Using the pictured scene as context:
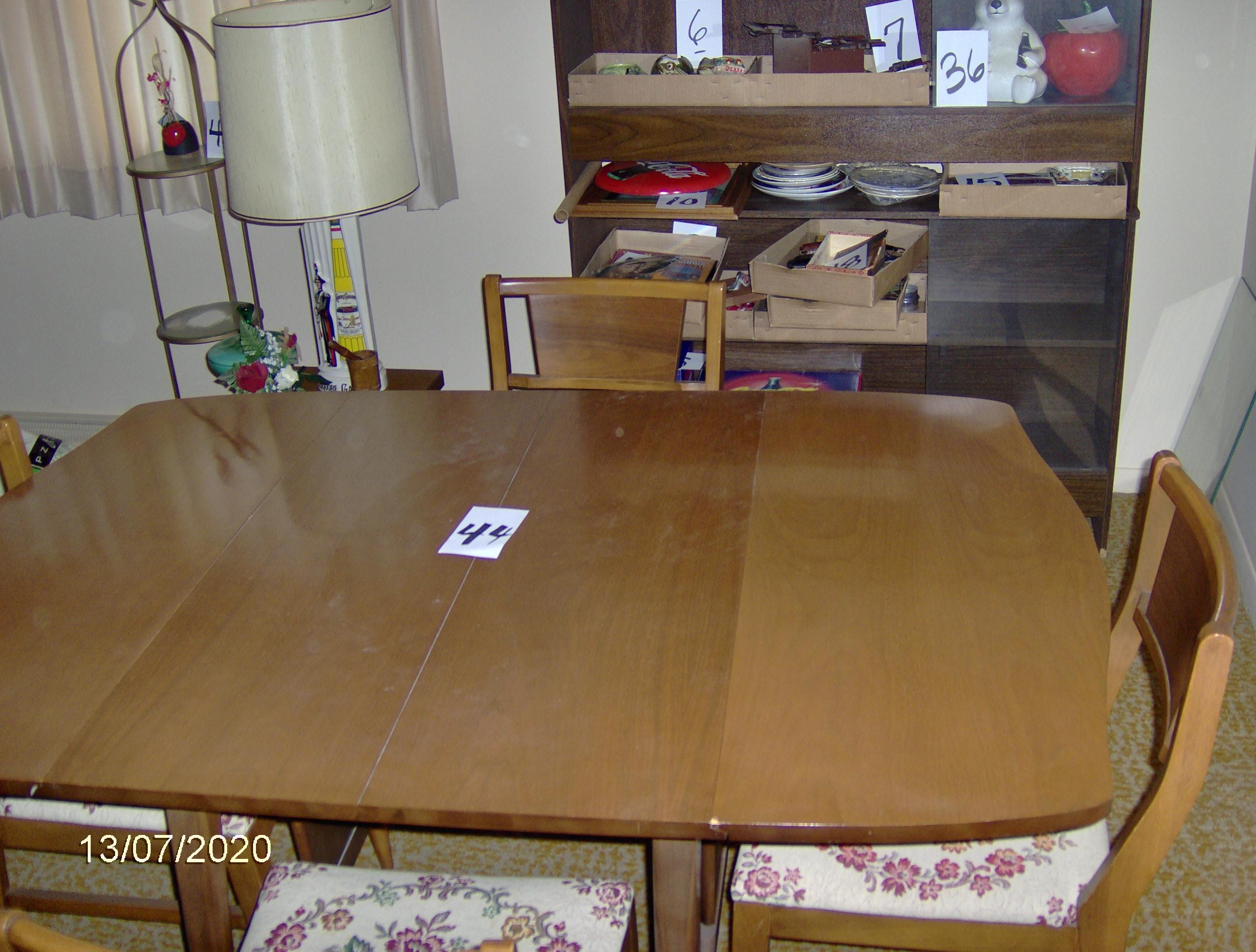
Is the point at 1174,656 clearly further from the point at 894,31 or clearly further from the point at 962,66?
the point at 894,31

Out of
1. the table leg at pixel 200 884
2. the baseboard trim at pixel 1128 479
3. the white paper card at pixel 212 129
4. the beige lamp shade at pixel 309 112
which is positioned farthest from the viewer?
the baseboard trim at pixel 1128 479

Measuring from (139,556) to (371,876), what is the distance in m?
0.55

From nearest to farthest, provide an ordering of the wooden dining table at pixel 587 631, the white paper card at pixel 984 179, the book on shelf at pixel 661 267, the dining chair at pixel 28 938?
the dining chair at pixel 28 938 → the wooden dining table at pixel 587 631 → the white paper card at pixel 984 179 → the book on shelf at pixel 661 267

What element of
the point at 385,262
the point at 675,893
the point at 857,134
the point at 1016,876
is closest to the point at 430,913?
the point at 675,893

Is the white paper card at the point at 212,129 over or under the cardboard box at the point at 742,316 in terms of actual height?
over

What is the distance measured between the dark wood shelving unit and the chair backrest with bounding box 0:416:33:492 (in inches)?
49.3

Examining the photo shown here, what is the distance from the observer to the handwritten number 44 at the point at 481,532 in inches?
61.8

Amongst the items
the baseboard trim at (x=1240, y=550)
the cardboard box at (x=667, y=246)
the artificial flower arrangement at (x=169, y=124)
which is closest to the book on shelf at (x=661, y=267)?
the cardboard box at (x=667, y=246)

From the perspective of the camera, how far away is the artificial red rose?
2334 mm

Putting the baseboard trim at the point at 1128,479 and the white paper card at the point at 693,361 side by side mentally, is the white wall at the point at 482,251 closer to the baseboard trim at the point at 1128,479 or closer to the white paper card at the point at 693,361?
the baseboard trim at the point at 1128,479

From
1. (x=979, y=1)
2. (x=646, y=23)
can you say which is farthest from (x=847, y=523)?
(x=646, y=23)

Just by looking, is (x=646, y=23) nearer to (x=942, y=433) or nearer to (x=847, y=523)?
(x=942, y=433)

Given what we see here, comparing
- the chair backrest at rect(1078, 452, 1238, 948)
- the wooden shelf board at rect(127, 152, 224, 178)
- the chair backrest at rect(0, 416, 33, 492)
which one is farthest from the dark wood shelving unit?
the chair backrest at rect(0, 416, 33, 492)

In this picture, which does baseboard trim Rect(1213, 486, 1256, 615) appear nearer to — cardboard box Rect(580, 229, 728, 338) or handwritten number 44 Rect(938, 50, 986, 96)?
handwritten number 44 Rect(938, 50, 986, 96)
